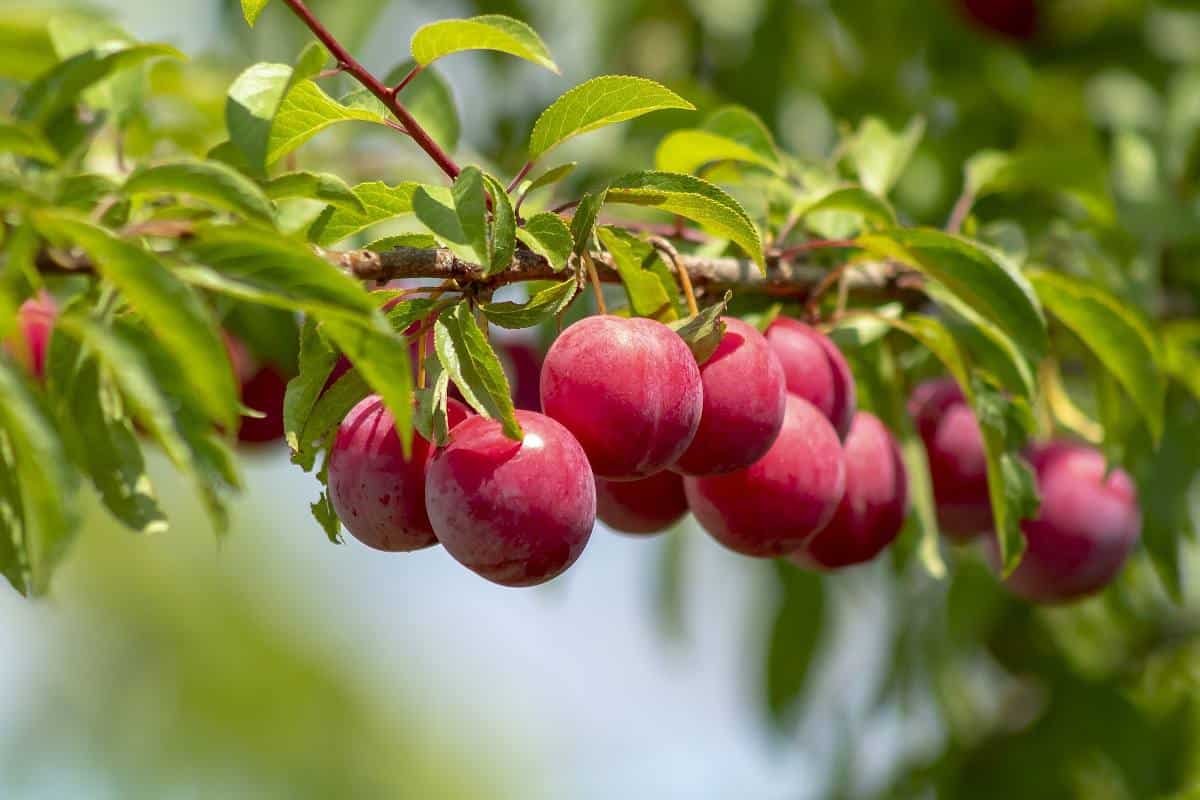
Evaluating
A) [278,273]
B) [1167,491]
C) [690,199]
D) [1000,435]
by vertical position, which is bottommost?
[1167,491]

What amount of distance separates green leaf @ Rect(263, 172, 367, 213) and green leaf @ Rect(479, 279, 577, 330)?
0.13 metres

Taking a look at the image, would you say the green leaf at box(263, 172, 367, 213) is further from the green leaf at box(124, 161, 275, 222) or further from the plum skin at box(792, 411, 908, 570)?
the plum skin at box(792, 411, 908, 570)

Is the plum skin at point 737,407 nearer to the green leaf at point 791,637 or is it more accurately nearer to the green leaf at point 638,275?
the green leaf at point 638,275

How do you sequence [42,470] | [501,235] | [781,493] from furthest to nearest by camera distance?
[781,493], [501,235], [42,470]

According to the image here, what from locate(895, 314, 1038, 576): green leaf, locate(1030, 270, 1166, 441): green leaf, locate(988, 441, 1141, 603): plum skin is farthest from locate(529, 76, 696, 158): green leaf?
locate(988, 441, 1141, 603): plum skin

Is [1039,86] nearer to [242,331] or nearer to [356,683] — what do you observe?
[242,331]

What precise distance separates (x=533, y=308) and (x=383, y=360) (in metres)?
0.24

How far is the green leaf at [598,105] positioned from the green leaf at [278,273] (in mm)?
299

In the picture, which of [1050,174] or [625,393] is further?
[1050,174]

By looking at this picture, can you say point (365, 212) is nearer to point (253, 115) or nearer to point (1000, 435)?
point (253, 115)

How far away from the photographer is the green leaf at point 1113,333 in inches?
53.1

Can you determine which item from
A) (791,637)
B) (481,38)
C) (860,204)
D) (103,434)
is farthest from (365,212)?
(791,637)

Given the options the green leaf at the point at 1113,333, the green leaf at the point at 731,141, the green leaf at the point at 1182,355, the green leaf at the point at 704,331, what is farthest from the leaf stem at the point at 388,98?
the green leaf at the point at 1182,355

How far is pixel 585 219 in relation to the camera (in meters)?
1.03
